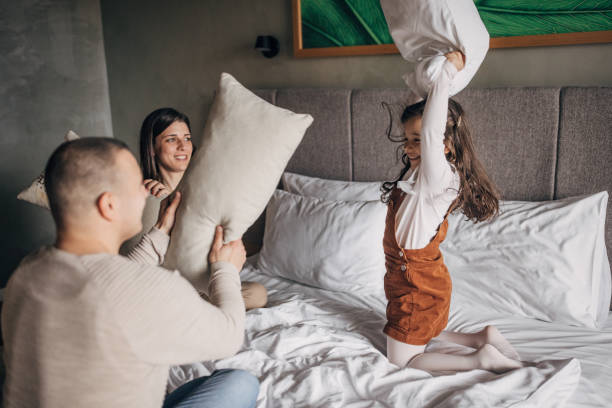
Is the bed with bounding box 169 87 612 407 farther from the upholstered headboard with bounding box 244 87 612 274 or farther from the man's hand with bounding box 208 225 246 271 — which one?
the man's hand with bounding box 208 225 246 271

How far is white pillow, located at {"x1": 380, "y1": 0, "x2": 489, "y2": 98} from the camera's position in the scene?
135 centimetres

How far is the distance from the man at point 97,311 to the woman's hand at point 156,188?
1.04 meters

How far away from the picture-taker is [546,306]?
5.88ft

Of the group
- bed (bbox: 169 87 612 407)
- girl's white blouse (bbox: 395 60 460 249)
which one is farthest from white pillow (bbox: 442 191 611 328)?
girl's white blouse (bbox: 395 60 460 249)

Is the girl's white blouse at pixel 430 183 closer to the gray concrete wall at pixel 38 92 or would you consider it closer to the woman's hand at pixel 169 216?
the woman's hand at pixel 169 216

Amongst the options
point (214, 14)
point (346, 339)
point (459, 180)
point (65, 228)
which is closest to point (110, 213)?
point (65, 228)

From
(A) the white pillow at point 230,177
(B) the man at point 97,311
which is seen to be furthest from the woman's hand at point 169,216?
(B) the man at point 97,311

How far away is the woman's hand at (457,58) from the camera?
138cm

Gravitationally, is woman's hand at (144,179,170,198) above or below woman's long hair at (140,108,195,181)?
below

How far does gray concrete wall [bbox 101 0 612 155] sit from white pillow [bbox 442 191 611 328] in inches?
23.3

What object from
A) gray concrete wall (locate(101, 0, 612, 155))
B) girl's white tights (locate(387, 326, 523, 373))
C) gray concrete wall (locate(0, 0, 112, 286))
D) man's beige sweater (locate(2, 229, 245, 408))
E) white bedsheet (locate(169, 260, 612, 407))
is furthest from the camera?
gray concrete wall (locate(0, 0, 112, 286))

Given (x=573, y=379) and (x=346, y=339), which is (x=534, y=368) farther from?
(x=346, y=339)

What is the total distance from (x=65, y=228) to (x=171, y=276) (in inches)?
9.7

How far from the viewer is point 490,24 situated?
81.8 inches
